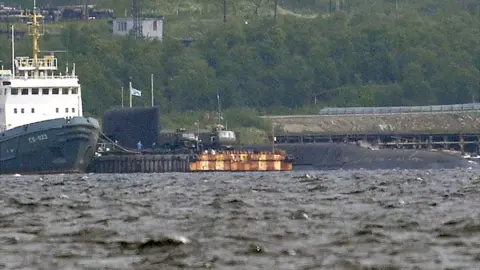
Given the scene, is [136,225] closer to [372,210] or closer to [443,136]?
[372,210]

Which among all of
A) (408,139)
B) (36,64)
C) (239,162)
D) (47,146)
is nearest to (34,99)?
(36,64)

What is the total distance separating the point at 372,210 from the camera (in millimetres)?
53625

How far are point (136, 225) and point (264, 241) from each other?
20.0 feet

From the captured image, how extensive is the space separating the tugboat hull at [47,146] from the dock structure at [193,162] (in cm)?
565

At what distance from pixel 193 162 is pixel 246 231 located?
9177 cm

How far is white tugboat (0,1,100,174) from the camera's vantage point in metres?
123

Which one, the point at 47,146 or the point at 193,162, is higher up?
the point at 47,146

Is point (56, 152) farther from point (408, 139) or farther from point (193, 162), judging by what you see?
point (408, 139)

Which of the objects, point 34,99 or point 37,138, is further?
point 34,99

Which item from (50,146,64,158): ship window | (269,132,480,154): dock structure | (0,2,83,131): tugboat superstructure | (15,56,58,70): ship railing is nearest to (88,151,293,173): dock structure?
(0,2,83,131): tugboat superstructure

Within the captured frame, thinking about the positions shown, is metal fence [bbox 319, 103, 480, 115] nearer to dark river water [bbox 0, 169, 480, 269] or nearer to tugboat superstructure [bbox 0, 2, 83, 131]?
tugboat superstructure [bbox 0, 2, 83, 131]

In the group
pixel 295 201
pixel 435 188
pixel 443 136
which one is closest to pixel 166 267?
pixel 295 201

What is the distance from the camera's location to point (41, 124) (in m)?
122

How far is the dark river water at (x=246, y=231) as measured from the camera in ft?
131
